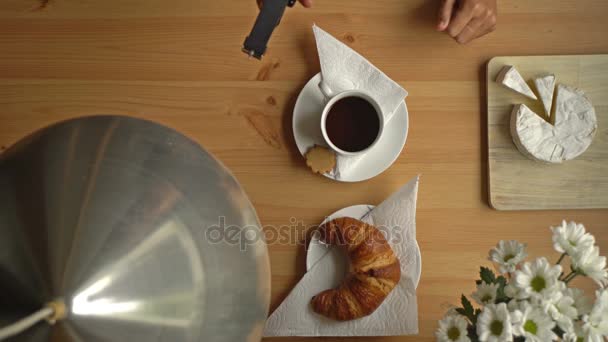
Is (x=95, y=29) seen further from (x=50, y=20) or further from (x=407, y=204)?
(x=407, y=204)

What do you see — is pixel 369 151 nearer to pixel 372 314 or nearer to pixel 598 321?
pixel 372 314

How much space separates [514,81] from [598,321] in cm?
40

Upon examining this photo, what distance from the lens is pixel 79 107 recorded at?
781 mm

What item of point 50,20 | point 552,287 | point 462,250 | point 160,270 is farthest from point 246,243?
point 50,20

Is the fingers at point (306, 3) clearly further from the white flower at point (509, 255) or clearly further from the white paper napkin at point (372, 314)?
the white flower at point (509, 255)

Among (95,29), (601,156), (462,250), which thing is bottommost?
(462,250)

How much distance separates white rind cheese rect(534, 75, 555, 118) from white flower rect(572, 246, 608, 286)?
317mm

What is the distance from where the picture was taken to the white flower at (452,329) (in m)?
0.55

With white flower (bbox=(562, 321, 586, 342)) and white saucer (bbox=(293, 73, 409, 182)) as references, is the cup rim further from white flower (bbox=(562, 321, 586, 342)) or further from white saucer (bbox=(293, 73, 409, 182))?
white flower (bbox=(562, 321, 586, 342))

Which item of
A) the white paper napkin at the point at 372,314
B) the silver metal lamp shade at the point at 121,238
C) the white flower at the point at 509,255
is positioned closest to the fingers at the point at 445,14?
the white paper napkin at the point at 372,314

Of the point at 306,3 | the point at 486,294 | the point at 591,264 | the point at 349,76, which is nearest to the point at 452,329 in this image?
the point at 486,294

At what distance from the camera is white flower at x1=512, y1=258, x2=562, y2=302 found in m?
0.49

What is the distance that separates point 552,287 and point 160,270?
40 cm

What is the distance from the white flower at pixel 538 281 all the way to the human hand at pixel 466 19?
0.41 metres
